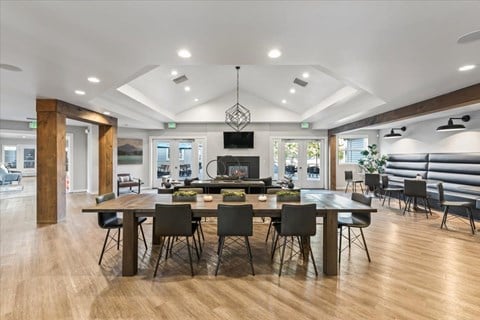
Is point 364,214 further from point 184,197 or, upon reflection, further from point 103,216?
point 103,216

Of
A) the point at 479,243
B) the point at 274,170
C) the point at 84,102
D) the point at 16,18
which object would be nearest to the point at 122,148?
the point at 84,102

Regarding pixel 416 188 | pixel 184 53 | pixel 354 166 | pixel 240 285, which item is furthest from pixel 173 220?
pixel 354 166

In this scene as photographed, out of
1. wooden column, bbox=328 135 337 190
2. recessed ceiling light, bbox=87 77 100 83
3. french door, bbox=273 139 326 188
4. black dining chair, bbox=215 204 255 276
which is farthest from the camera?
french door, bbox=273 139 326 188

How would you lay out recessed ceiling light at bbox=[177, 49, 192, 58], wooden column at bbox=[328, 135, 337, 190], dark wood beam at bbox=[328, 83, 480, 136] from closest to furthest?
recessed ceiling light at bbox=[177, 49, 192, 58] < dark wood beam at bbox=[328, 83, 480, 136] < wooden column at bbox=[328, 135, 337, 190]

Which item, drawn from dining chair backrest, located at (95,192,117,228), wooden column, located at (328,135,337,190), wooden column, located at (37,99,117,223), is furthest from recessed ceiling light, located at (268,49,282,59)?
wooden column, located at (328,135,337,190)

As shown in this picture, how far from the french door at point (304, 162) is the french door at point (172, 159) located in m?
3.62

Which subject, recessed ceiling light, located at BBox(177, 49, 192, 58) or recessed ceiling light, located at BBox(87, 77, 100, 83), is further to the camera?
recessed ceiling light, located at BBox(87, 77, 100, 83)

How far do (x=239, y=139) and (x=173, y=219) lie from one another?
22.6ft

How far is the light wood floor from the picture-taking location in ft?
7.30

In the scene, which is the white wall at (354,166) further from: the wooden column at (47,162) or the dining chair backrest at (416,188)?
the wooden column at (47,162)

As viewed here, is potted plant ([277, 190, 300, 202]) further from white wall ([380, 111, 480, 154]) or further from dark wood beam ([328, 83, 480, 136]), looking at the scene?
white wall ([380, 111, 480, 154])

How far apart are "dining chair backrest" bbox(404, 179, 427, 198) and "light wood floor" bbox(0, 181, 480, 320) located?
1.70m

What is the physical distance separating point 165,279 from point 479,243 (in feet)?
15.9

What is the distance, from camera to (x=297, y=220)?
9.23 feet
